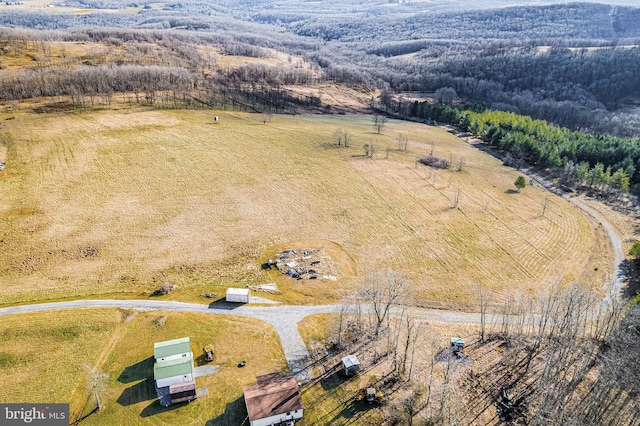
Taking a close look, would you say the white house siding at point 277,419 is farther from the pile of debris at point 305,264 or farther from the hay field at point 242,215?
the pile of debris at point 305,264

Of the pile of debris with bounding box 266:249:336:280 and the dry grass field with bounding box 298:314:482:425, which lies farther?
the pile of debris with bounding box 266:249:336:280

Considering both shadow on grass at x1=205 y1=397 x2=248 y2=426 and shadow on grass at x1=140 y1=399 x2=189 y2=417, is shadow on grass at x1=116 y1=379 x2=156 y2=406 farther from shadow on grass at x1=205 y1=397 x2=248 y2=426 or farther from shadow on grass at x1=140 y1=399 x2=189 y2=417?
shadow on grass at x1=205 y1=397 x2=248 y2=426

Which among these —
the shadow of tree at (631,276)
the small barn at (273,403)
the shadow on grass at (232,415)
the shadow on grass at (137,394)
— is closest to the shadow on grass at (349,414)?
the small barn at (273,403)

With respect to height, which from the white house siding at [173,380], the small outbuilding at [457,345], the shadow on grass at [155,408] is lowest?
the shadow on grass at [155,408]

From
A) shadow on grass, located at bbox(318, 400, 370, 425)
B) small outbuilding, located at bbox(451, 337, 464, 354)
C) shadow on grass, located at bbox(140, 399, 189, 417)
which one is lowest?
shadow on grass, located at bbox(140, 399, 189, 417)

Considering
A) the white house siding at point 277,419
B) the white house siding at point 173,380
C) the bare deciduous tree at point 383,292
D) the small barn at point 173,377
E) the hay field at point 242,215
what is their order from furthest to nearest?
the hay field at point 242,215
the bare deciduous tree at point 383,292
the white house siding at point 173,380
the small barn at point 173,377
the white house siding at point 277,419

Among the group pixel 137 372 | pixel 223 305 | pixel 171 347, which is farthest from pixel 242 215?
pixel 137 372

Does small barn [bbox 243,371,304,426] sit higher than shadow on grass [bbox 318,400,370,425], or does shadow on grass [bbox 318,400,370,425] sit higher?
small barn [bbox 243,371,304,426]

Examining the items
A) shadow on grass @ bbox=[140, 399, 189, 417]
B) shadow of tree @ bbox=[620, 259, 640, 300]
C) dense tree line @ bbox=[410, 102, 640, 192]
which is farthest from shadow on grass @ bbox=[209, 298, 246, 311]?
dense tree line @ bbox=[410, 102, 640, 192]

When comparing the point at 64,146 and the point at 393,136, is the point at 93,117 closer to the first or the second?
the point at 64,146
